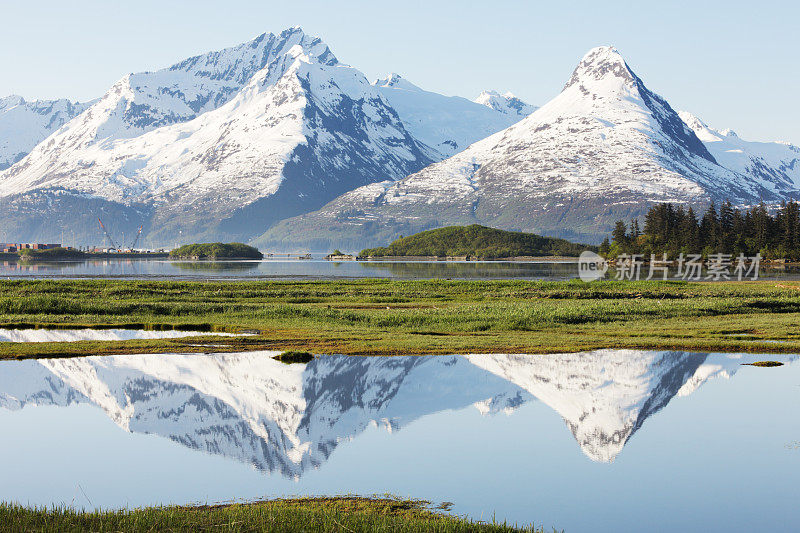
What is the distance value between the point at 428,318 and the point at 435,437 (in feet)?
149

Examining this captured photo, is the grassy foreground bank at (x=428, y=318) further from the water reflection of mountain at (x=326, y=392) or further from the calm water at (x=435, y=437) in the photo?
the calm water at (x=435, y=437)

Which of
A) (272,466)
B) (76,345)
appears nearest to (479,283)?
(76,345)

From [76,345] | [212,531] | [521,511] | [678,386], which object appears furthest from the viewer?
[76,345]

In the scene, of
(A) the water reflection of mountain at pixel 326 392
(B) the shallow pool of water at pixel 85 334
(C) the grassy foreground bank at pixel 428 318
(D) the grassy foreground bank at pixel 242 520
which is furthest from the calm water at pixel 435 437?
(B) the shallow pool of water at pixel 85 334

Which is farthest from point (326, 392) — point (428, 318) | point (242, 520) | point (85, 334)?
point (428, 318)

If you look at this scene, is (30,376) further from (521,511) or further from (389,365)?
(521,511)

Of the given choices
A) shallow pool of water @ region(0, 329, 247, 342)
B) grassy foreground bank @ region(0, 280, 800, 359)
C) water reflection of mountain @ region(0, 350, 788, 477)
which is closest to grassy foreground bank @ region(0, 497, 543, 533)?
water reflection of mountain @ region(0, 350, 788, 477)

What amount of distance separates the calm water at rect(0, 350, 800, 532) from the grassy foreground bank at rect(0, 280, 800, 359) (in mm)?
8374

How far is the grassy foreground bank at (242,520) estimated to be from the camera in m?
20.1

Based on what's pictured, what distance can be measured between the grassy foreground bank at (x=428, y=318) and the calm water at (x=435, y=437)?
8.37m

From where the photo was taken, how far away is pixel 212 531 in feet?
65.5

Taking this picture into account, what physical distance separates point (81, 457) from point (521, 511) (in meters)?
15.7

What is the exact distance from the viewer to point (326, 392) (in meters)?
41.4

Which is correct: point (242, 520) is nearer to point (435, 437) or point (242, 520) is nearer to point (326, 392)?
point (435, 437)
